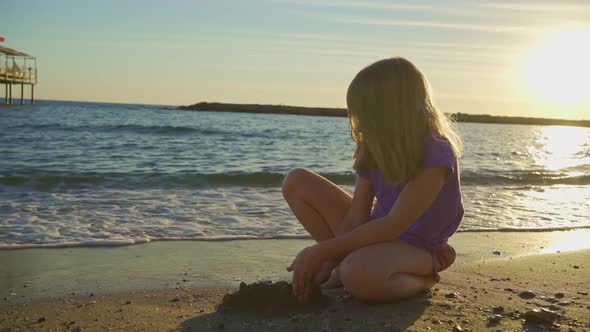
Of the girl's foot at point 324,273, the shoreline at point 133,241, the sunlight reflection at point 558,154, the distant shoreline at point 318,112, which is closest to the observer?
the girl's foot at point 324,273

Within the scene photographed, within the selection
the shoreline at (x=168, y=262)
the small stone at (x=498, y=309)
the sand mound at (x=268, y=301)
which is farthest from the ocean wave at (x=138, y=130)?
the small stone at (x=498, y=309)

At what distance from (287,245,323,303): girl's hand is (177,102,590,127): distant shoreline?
58491 millimetres

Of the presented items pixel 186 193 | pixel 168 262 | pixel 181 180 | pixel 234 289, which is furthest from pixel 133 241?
pixel 181 180

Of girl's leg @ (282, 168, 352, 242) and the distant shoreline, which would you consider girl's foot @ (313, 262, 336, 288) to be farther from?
the distant shoreline

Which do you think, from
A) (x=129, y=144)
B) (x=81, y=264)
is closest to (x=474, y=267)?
(x=81, y=264)

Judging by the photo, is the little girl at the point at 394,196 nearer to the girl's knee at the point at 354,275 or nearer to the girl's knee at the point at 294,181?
the girl's knee at the point at 354,275

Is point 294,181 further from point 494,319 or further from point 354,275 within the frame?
point 494,319

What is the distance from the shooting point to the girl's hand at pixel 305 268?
94.1 inches

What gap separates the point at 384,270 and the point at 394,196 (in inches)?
13.3

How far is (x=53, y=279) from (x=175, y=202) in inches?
118

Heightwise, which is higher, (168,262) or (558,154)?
(558,154)

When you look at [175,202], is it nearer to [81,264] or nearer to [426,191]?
[81,264]

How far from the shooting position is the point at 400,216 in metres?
2.38

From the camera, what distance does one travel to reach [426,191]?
2365mm
